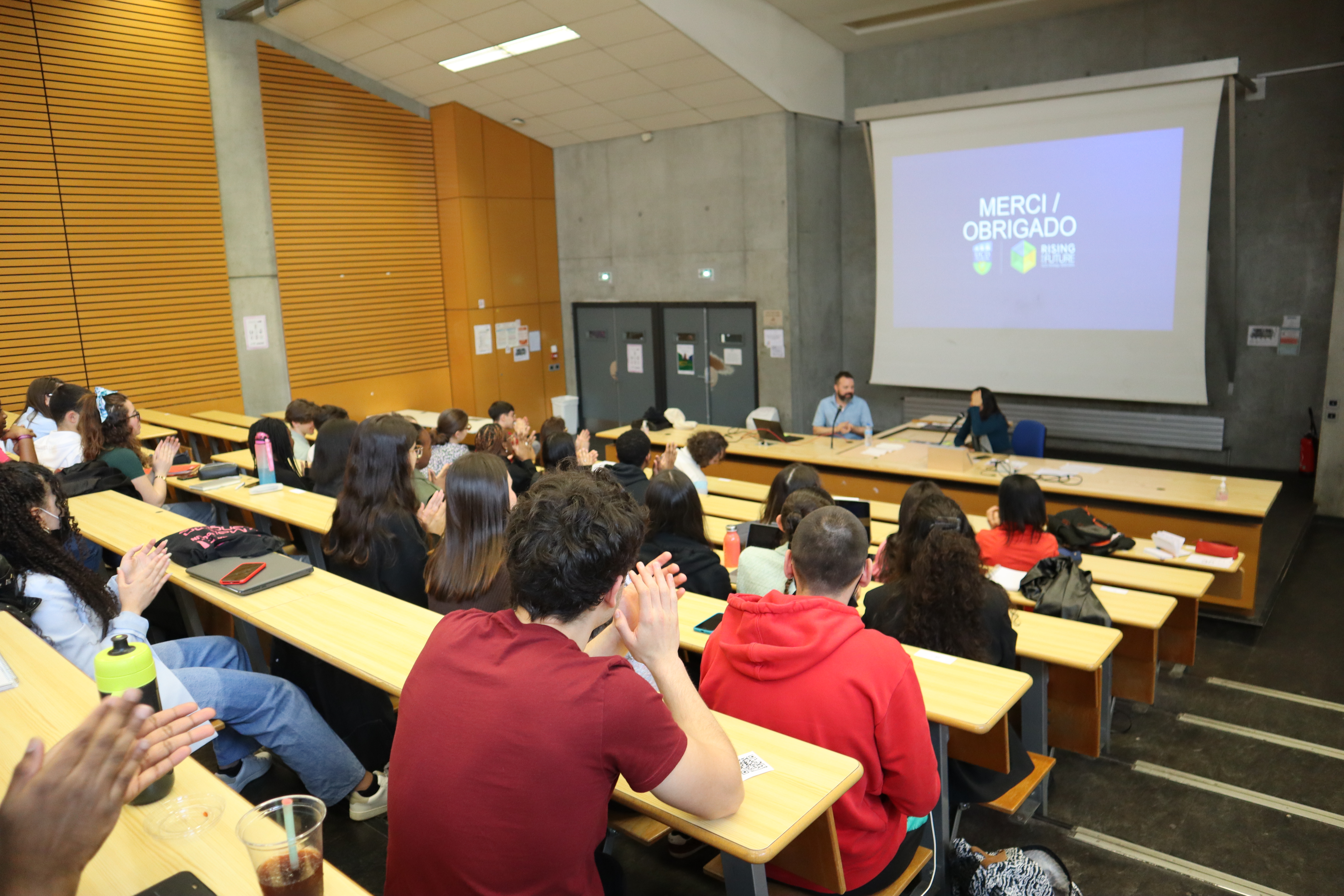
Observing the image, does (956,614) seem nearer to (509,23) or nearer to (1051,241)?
(1051,241)

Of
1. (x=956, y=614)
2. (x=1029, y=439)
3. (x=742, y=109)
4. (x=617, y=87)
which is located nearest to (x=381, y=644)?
→ (x=956, y=614)

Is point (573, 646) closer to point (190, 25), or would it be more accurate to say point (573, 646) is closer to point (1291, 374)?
point (1291, 374)

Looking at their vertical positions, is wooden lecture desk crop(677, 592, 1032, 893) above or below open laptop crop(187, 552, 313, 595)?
below

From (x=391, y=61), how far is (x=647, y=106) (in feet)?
9.46

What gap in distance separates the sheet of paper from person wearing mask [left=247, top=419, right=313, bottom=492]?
4.14 meters

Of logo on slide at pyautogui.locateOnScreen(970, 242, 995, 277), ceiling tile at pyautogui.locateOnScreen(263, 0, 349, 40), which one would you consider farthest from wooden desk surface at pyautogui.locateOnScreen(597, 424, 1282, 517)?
ceiling tile at pyautogui.locateOnScreen(263, 0, 349, 40)

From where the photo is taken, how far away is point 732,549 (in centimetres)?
387

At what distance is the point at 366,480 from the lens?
3.29 meters

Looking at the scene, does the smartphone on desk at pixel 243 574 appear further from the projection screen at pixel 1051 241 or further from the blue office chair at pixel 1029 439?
the projection screen at pixel 1051 241

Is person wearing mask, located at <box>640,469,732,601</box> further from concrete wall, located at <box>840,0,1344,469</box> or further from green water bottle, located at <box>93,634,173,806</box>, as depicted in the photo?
concrete wall, located at <box>840,0,1344,469</box>

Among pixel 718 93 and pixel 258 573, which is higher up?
pixel 718 93

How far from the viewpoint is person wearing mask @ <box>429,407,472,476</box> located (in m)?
Answer: 5.27

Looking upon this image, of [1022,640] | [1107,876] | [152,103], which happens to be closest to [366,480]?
[1022,640]

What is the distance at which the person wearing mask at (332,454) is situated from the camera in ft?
14.9
